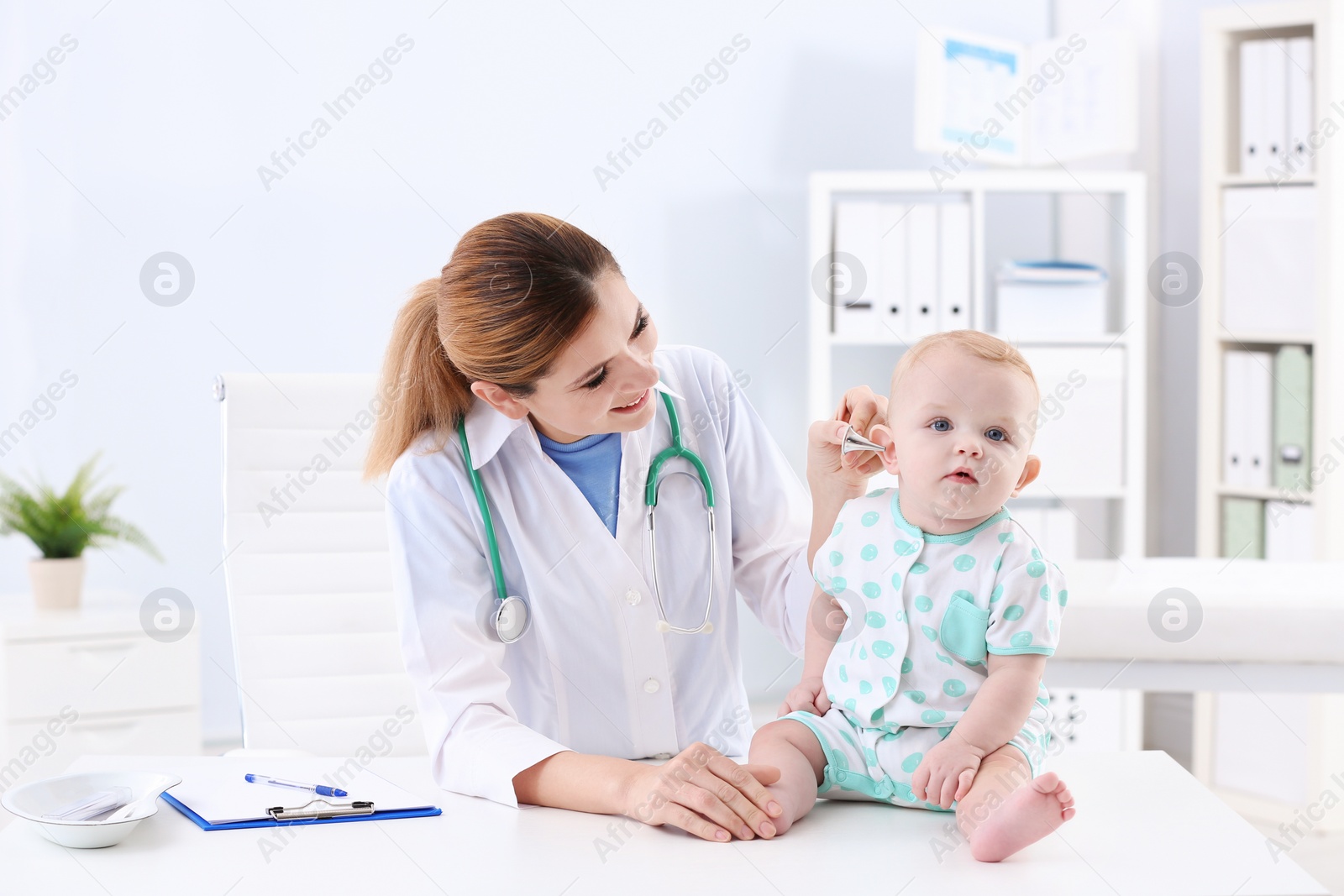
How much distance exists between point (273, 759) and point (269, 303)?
2341mm

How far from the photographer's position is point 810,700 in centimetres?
124

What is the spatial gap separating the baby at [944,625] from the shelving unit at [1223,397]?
90.5 inches

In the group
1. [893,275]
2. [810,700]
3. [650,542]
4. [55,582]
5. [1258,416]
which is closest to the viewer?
[810,700]

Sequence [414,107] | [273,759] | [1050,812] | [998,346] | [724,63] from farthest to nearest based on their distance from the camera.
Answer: [724,63], [414,107], [273,759], [998,346], [1050,812]

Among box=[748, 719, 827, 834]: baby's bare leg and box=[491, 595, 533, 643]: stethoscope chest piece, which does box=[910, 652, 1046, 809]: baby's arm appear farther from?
box=[491, 595, 533, 643]: stethoscope chest piece

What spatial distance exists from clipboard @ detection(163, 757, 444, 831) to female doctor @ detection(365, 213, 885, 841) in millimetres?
73

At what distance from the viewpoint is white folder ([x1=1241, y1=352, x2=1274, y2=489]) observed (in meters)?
3.19

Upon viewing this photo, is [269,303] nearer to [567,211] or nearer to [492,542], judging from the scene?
[567,211]

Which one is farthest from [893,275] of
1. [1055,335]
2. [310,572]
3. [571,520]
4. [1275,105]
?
[571,520]

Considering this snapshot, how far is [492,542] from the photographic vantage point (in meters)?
1.37

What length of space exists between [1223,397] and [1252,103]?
0.80 m

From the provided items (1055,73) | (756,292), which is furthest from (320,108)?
(1055,73)

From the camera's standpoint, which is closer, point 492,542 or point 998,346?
point 998,346

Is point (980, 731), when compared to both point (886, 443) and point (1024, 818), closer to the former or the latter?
point (1024, 818)
